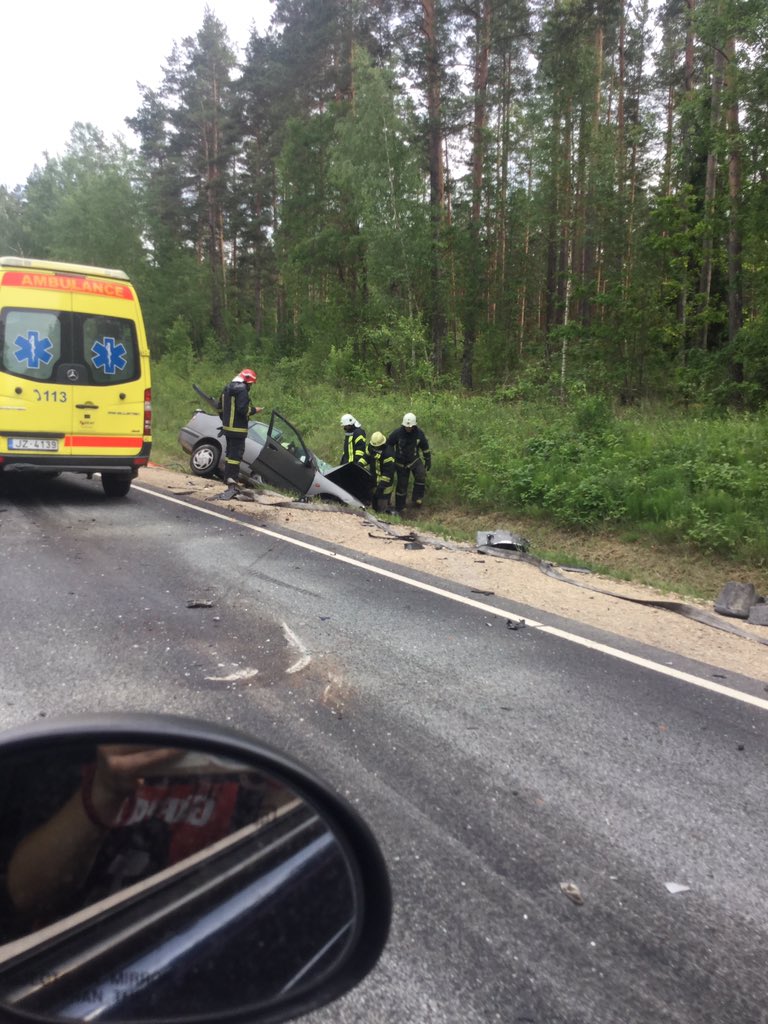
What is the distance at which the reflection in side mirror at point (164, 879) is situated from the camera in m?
1.17

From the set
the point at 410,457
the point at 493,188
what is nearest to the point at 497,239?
the point at 493,188

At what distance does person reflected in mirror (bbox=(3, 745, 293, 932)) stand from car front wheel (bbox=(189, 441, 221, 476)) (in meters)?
13.0

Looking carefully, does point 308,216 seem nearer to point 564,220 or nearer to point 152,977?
point 564,220

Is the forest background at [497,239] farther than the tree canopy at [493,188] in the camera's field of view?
No

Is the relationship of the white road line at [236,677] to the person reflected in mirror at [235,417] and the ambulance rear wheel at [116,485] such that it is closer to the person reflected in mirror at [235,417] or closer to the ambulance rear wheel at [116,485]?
the ambulance rear wheel at [116,485]

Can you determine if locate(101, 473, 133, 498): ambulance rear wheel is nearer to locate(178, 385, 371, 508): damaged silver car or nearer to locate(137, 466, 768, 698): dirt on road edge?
locate(137, 466, 768, 698): dirt on road edge

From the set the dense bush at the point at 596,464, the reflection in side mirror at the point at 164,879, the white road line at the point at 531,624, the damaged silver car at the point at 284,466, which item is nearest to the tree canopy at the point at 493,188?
the dense bush at the point at 596,464

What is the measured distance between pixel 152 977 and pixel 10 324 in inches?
375

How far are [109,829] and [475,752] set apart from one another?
9.36 ft

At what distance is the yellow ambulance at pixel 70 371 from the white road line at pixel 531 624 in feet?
5.32

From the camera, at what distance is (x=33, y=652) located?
4.83m

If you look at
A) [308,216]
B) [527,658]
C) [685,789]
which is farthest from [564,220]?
[685,789]

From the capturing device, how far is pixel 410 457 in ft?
43.1

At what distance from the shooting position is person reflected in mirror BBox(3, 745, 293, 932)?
1.16 metres
